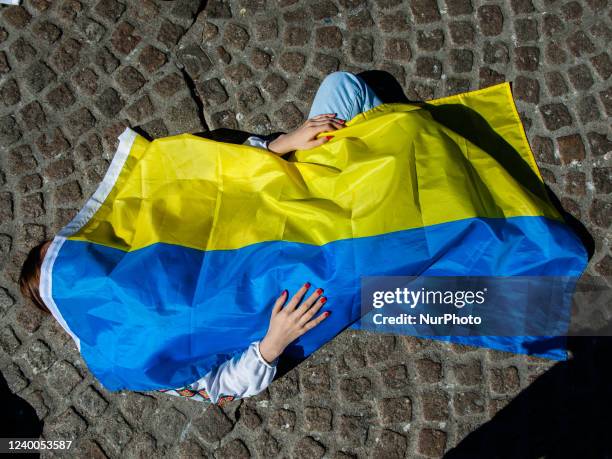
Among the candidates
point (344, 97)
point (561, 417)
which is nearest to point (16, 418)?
point (344, 97)

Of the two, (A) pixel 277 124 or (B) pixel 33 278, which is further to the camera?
(A) pixel 277 124

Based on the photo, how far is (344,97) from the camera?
3498 mm

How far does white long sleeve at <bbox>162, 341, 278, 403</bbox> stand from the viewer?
3025 millimetres

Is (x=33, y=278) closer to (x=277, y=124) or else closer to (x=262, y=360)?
(x=262, y=360)

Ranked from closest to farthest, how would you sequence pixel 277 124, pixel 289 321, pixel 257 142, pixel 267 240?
pixel 289 321, pixel 267 240, pixel 257 142, pixel 277 124

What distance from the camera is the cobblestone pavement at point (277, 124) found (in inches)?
137

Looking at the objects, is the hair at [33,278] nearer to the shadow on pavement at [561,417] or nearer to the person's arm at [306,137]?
the person's arm at [306,137]

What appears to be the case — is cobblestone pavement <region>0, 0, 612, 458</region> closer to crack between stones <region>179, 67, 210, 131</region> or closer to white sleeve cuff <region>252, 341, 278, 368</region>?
crack between stones <region>179, 67, 210, 131</region>

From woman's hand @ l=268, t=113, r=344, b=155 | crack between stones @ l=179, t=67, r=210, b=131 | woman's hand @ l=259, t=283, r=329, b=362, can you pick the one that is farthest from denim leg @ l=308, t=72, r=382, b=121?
woman's hand @ l=259, t=283, r=329, b=362

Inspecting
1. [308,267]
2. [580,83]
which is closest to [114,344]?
[308,267]

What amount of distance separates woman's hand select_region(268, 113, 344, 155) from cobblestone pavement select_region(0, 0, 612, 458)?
42cm

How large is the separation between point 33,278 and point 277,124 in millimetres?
1694

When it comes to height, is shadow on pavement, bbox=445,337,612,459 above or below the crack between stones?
below

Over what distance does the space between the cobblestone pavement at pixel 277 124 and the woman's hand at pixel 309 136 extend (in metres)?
0.42
